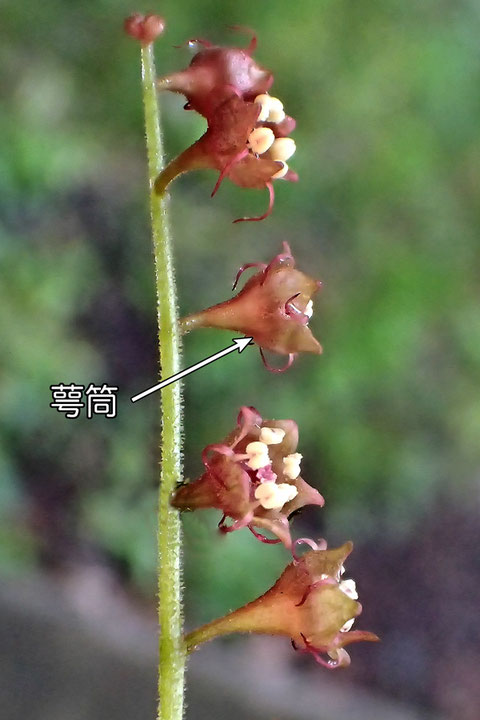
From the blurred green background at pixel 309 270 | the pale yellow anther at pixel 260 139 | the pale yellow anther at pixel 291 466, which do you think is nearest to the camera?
the pale yellow anther at pixel 260 139

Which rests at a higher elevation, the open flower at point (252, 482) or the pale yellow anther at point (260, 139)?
the pale yellow anther at point (260, 139)

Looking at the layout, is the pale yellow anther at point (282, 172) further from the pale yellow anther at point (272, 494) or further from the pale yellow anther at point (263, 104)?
the pale yellow anther at point (272, 494)

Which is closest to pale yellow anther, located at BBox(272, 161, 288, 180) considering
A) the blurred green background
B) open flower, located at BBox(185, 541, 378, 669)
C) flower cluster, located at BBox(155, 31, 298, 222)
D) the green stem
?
flower cluster, located at BBox(155, 31, 298, 222)

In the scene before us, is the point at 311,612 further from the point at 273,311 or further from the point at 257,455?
the point at 273,311

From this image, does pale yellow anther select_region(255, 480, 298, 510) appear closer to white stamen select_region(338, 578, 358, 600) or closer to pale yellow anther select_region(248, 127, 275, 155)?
white stamen select_region(338, 578, 358, 600)

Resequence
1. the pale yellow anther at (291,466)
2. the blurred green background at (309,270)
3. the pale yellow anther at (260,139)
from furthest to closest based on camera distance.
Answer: the blurred green background at (309,270), the pale yellow anther at (291,466), the pale yellow anther at (260,139)

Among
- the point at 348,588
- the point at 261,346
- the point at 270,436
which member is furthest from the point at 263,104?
the point at 348,588

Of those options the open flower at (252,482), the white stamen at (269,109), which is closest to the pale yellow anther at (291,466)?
the open flower at (252,482)

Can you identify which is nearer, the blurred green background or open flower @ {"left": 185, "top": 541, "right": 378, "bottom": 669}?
open flower @ {"left": 185, "top": 541, "right": 378, "bottom": 669}
